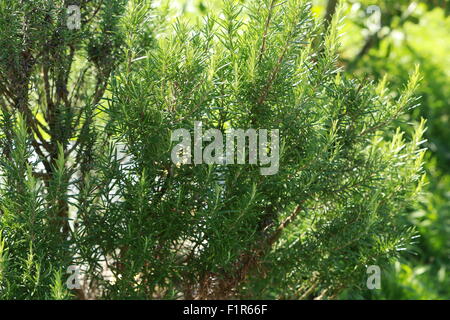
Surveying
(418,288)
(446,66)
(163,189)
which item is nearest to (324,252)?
(163,189)

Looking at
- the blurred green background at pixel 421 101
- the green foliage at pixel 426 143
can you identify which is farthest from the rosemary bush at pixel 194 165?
the green foliage at pixel 426 143

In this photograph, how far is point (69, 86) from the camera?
2240mm

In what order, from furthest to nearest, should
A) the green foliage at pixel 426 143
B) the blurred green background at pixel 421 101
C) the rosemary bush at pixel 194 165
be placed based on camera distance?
the green foliage at pixel 426 143 → the blurred green background at pixel 421 101 → the rosemary bush at pixel 194 165

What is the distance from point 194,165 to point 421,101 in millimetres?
1829

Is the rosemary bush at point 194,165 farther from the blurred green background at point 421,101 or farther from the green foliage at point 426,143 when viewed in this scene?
the green foliage at point 426,143

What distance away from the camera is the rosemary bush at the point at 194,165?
1542 mm

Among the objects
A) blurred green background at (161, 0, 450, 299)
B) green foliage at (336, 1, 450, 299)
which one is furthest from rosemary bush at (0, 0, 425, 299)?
green foliage at (336, 1, 450, 299)

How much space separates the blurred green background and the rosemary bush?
1.21 m

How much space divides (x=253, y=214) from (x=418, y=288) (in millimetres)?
2370

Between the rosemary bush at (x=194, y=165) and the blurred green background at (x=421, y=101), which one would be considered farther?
the blurred green background at (x=421, y=101)

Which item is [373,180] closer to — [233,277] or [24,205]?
[233,277]

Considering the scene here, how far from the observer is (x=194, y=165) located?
1611mm

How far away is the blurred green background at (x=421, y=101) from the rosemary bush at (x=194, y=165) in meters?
1.21

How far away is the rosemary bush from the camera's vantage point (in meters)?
1.54
